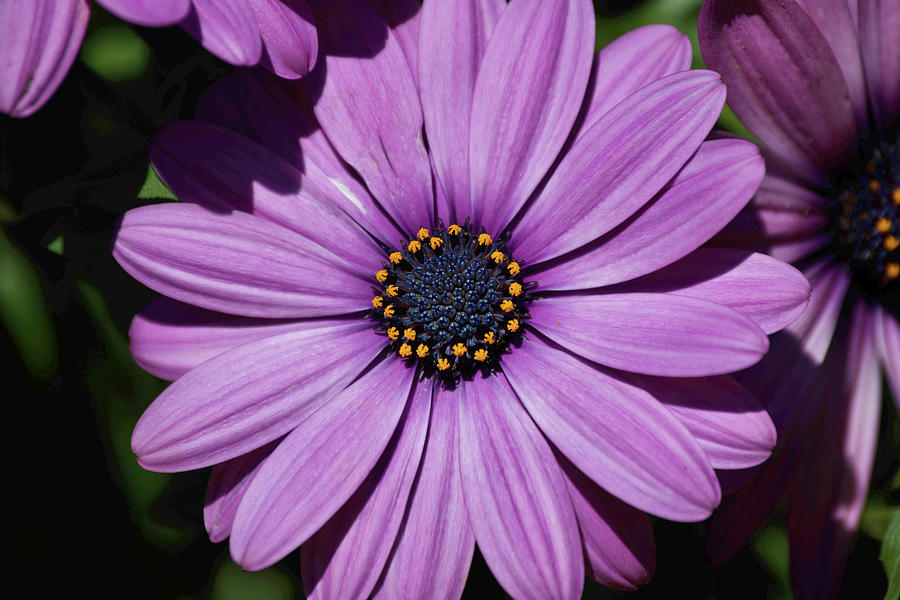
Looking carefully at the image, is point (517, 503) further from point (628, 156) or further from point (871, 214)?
point (871, 214)

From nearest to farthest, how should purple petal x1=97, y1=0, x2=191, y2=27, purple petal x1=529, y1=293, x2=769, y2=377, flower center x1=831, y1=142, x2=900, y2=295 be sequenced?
purple petal x1=97, y1=0, x2=191, y2=27 → purple petal x1=529, y1=293, x2=769, y2=377 → flower center x1=831, y1=142, x2=900, y2=295

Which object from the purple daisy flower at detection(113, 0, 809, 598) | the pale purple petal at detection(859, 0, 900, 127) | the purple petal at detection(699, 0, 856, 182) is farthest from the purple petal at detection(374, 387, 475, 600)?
the pale purple petal at detection(859, 0, 900, 127)

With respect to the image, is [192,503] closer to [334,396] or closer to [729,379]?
[334,396]

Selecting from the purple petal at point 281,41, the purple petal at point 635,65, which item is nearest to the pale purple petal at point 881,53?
the purple petal at point 635,65

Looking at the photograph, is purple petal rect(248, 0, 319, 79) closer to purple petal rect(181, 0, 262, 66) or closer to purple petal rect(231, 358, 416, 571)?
purple petal rect(181, 0, 262, 66)

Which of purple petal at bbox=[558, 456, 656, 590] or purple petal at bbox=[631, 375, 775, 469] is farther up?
purple petal at bbox=[631, 375, 775, 469]

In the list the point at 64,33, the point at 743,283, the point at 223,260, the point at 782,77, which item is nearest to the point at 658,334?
the point at 743,283

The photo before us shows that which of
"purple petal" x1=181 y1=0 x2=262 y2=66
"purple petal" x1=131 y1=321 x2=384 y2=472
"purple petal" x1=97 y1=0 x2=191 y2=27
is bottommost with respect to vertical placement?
"purple petal" x1=131 y1=321 x2=384 y2=472
